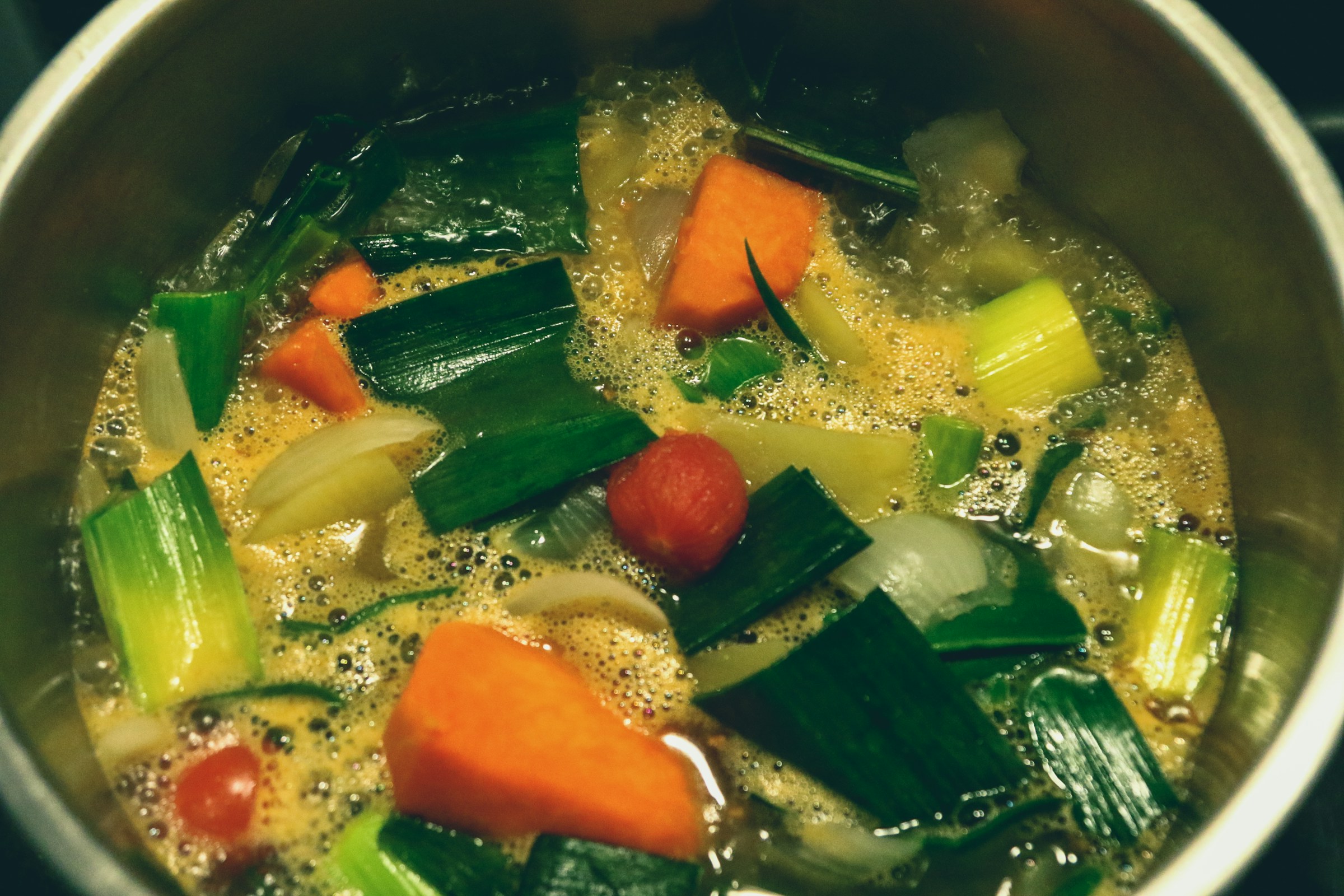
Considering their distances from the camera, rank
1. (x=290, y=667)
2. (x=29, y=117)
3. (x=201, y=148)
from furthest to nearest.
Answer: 1. (x=201, y=148)
2. (x=290, y=667)
3. (x=29, y=117)

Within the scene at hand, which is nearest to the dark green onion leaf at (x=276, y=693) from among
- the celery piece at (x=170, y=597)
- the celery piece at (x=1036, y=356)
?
the celery piece at (x=170, y=597)

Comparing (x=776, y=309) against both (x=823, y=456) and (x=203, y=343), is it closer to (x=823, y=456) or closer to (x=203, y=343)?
→ (x=823, y=456)

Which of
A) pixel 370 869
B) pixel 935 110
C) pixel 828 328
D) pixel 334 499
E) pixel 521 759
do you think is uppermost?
pixel 935 110

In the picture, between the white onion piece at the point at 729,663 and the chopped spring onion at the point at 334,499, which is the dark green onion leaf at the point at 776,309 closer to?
the white onion piece at the point at 729,663

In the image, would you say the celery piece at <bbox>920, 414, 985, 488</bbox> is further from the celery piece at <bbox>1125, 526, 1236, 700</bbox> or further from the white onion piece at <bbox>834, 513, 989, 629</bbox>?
the celery piece at <bbox>1125, 526, 1236, 700</bbox>

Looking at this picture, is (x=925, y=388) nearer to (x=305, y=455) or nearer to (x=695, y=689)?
(x=695, y=689)

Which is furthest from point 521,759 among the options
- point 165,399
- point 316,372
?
point 165,399

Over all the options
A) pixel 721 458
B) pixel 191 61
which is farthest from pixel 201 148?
pixel 721 458
